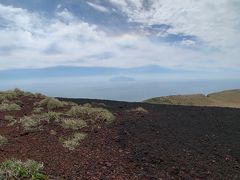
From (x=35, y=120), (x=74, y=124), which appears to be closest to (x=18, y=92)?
(x=35, y=120)

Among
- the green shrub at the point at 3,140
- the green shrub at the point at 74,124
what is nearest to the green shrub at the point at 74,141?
the green shrub at the point at 74,124

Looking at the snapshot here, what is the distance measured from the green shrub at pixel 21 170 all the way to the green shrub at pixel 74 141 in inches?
76.5

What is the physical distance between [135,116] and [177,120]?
1.72 metres

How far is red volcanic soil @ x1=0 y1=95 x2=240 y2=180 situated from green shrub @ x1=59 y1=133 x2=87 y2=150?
154 mm

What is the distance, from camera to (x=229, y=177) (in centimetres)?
727

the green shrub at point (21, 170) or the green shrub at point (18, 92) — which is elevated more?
the green shrub at point (18, 92)

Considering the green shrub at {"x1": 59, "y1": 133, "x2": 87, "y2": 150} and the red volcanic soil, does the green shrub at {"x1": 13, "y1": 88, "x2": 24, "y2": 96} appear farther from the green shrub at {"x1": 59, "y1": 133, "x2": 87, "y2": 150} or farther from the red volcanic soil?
the green shrub at {"x1": 59, "y1": 133, "x2": 87, "y2": 150}

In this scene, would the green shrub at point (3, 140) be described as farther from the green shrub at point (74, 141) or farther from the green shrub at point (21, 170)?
the green shrub at point (21, 170)

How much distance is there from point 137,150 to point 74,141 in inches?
72.0

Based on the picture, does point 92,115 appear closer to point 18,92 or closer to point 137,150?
point 137,150

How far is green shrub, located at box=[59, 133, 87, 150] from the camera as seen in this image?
29.5 feet

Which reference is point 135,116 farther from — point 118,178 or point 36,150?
point 118,178

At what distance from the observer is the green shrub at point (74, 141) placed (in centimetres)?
898

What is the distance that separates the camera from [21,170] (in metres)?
6.52
